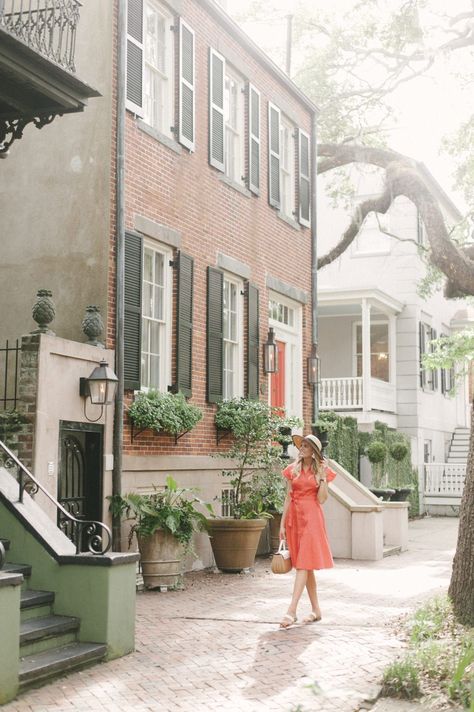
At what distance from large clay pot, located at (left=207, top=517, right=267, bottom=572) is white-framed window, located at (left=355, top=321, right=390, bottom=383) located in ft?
47.3

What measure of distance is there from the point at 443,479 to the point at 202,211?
1467cm

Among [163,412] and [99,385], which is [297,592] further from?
[163,412]

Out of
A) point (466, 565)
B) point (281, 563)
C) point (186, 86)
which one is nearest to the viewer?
point (466, 565)

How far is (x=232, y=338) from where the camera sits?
49.3ft

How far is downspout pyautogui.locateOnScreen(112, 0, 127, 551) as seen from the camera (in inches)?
444

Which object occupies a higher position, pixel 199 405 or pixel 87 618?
pixel 199 405

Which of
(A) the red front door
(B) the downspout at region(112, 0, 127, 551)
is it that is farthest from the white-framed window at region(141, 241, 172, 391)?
(A) the red front door

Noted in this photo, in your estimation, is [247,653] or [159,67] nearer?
[247,653]

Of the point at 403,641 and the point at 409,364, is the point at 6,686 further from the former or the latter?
the point at 409,364

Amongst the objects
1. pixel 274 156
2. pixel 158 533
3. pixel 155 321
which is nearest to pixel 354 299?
pixel 274 156

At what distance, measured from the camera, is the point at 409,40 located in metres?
21.7

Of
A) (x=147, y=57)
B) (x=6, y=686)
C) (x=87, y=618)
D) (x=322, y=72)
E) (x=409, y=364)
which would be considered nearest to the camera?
(x=6, y=686)

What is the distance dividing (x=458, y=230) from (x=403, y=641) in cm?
1724

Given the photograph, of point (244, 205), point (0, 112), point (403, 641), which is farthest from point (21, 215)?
point (403, 641)
